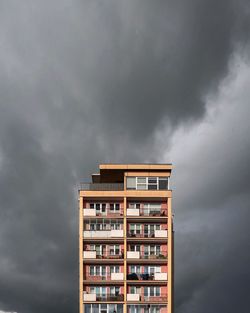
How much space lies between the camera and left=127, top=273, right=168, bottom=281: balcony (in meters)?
90.2

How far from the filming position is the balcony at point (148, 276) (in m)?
90.2

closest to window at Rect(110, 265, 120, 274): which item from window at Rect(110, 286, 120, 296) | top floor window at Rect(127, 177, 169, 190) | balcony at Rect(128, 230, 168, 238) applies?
window at Rect(110, 286, 120, 296)

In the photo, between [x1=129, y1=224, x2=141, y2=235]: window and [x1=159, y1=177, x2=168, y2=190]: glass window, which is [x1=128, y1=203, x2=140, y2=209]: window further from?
[x1=159, y1=177, x2=168, y2=190]: glass window

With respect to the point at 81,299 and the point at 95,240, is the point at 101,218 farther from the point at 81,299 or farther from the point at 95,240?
the point at 81,299

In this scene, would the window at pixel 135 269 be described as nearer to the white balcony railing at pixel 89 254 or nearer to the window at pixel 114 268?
the window at pixel 114 268

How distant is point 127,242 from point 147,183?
9063mm

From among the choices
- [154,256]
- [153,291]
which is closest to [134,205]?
[154,256]

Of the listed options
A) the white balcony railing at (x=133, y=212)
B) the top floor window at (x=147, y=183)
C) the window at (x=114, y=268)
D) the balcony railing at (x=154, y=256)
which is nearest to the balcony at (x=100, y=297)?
the window at (x=114, y=268)

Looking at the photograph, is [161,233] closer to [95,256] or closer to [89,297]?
[95,256]

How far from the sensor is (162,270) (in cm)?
9138

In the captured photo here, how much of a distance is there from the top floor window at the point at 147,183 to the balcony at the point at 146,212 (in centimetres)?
317

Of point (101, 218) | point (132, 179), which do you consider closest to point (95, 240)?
point (101, 218)

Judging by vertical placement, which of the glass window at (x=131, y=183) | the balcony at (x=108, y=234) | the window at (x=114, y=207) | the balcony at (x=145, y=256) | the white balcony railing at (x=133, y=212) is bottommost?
the balcony at (x=145, y=256)

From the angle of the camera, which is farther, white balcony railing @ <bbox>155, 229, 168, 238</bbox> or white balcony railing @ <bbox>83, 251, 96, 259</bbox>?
white balcony railing @ <bbox>155, 229, 168, 238</bbox>
